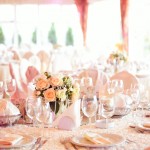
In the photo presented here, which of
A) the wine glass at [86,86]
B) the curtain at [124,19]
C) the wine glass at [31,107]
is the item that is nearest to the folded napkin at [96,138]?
the wine glass at [31,107]

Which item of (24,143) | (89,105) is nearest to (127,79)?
(89,105)

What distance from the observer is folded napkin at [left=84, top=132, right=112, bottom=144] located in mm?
2299

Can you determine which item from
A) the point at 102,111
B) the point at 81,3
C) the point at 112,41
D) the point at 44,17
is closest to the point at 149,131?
the point at 102,111

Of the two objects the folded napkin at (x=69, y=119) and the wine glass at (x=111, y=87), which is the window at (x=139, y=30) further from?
the folded napkin at (x=69, y=119)

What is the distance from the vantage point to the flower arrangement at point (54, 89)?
2.92 meters

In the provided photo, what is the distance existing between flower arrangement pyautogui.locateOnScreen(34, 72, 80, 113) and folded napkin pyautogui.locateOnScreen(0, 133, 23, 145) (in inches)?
20.9

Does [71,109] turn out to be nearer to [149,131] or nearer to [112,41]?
[149,131]

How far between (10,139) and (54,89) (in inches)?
28.5

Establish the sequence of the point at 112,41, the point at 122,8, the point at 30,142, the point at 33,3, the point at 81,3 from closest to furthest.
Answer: the point at 30,142
the point at 122,8
the point at 112,41
the point at 81,3
the point at 33,3

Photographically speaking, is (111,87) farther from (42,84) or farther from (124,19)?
(124,19)

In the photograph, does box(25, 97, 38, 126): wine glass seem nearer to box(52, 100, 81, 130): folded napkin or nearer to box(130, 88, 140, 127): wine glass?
box(52, 100, 81, 130): folded napkin

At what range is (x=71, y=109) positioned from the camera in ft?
8.96

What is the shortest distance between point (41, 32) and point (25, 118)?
48.3 feet

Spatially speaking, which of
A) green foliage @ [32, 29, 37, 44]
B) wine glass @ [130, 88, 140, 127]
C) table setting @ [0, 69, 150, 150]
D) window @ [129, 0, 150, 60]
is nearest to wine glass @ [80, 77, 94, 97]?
table setting @ [0, 69, 150, 150]
